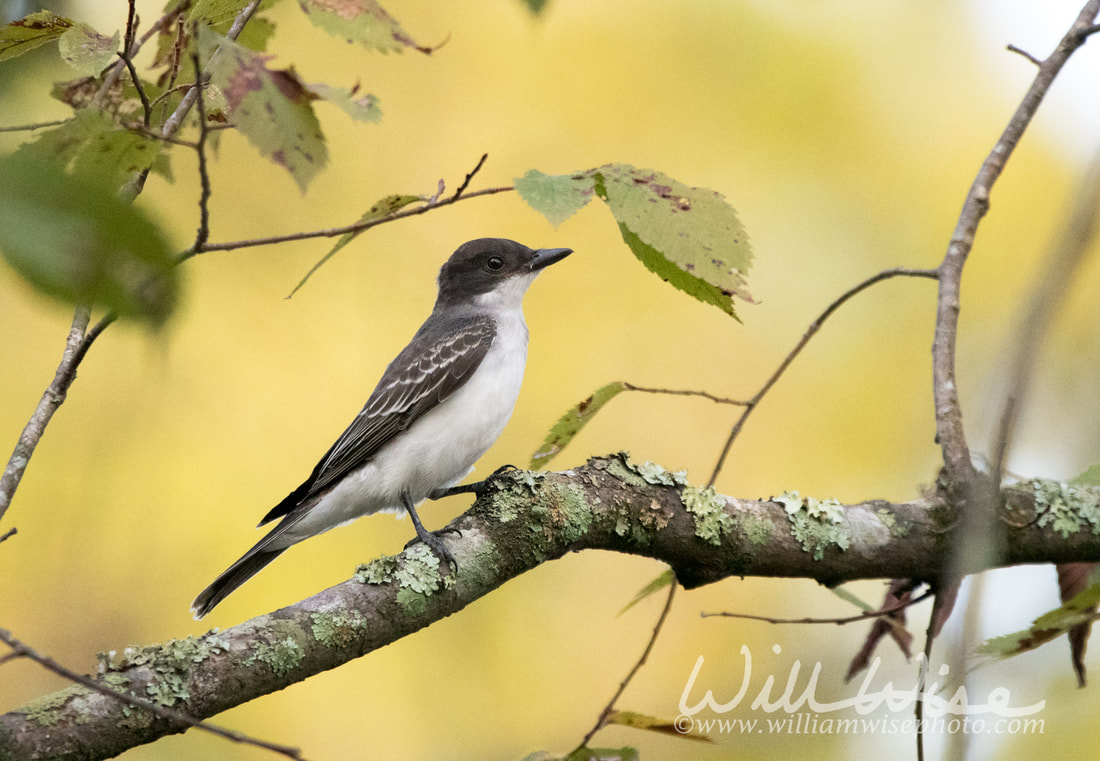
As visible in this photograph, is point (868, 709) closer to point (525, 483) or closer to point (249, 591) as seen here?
point (525, 483)

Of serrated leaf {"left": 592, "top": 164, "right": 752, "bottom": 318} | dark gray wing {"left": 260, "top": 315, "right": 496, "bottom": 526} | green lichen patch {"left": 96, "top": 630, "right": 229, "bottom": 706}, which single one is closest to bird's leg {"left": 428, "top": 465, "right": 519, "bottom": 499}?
dark gray wing {"left": 260, "top": 315, "right": 496, "bottom": 526}

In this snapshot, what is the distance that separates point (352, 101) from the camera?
213 cm

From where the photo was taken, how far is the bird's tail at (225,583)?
4980mm

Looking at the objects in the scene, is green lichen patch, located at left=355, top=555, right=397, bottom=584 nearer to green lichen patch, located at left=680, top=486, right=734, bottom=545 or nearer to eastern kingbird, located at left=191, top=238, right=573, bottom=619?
green lichen patch, located at left=680, top=486, right=734, bottom=545

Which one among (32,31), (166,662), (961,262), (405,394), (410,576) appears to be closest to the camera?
(32,31)

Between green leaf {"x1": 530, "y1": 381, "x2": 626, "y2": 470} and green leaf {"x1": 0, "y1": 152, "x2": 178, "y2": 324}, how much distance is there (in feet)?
9.00

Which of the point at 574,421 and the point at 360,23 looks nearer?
the point at 360,23

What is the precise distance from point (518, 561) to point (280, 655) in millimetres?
1073

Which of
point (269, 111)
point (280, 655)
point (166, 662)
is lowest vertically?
point (166, 662)

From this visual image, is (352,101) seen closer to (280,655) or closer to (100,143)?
(100,143)

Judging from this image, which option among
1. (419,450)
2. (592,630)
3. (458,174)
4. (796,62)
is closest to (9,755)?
(419,450)

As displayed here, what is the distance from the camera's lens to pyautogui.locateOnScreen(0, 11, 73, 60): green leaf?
8.43ft

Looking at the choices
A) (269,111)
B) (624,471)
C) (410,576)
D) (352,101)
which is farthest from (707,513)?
(269,111)

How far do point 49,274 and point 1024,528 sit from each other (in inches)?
165
